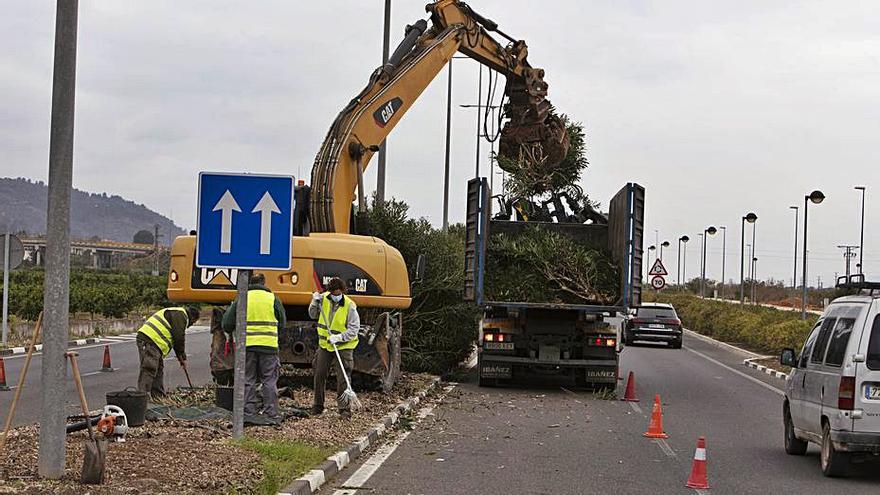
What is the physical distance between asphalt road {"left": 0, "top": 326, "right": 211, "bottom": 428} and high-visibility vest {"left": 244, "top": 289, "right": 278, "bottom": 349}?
9.82ft

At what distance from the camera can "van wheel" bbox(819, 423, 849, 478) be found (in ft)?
35.8

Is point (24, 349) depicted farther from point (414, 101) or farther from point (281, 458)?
point (281, 458)

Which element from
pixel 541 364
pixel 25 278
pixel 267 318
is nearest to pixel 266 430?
pixel 267 318

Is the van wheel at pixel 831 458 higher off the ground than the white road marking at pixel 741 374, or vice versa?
the van wheel at pixel 831 458

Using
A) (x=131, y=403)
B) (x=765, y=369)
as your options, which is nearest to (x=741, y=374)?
(x=765, y=369)

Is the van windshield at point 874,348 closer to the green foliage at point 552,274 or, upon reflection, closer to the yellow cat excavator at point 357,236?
the yellow cat excavator at point 357,236

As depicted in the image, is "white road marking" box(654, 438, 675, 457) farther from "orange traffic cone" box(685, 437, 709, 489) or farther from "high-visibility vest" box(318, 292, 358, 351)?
"high-visibility vest" box(318, 292, 358, 351)

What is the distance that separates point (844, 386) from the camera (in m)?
10.6

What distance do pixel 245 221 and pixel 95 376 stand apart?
1147 cm

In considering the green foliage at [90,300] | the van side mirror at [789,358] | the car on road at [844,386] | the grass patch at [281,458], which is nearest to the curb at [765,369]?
the van side mirror at [789,358]

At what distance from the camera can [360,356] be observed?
16.3 m

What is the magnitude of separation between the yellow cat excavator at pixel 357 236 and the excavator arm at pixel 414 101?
0.06 feet

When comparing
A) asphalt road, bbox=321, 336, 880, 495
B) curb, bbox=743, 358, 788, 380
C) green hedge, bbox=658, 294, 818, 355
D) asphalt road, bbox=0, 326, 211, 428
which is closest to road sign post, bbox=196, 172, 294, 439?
asphalt road, bbox=321, 336, 880, 495

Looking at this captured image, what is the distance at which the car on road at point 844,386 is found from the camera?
10.5m
